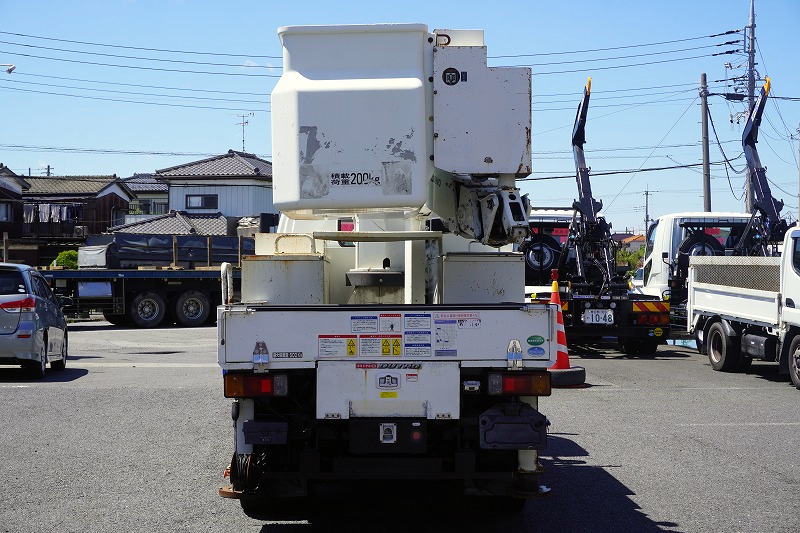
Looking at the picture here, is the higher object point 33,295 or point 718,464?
point 33,295

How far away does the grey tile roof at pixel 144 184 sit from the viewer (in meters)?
69.1

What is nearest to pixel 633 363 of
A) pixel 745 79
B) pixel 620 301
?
pixel 620 301

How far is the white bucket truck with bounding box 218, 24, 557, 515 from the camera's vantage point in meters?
5.79

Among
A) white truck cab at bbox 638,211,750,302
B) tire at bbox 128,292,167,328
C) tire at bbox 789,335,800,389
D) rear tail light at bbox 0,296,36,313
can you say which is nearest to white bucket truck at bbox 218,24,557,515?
tire at bbox 789,335,800,389

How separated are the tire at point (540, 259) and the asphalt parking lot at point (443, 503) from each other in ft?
15.9

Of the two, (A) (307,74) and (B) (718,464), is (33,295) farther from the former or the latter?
(B) (718,464)

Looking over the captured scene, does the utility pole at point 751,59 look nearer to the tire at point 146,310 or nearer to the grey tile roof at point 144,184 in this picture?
the tire at point 146,310

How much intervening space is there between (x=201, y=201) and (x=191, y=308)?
23526 millimetres

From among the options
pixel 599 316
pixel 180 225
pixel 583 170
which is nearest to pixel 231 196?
pixel 180 225

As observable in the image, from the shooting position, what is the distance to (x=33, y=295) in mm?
14172

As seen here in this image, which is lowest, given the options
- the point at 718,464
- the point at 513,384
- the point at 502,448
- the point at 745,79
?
the point at 718,464

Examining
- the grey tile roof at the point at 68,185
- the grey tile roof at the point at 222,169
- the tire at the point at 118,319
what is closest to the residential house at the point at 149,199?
the grey tile roof at the point at 68,185

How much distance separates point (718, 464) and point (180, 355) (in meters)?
12.4

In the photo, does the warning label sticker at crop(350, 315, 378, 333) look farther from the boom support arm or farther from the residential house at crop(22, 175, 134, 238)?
the residential house at crop(22, 175, 134, 238)
